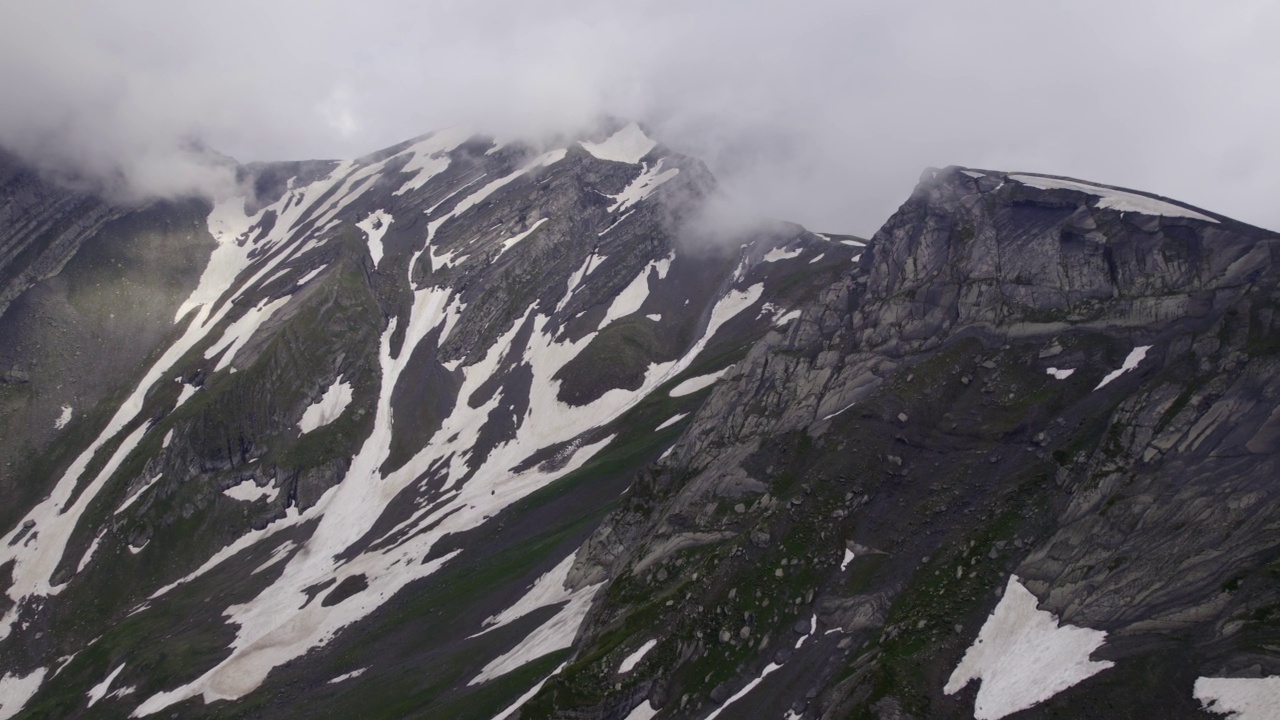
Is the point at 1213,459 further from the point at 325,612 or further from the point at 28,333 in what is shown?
the point at 28,333

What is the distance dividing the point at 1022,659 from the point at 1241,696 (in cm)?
848

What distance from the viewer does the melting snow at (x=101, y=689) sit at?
272ft

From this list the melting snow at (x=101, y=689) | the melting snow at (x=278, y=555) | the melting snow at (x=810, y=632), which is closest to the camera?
the melting snow at (x=810, y=632)

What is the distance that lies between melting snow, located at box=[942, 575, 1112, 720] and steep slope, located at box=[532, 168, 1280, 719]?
0.11m

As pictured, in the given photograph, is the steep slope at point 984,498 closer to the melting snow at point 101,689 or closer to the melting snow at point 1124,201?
the melting snow at point 1124,201

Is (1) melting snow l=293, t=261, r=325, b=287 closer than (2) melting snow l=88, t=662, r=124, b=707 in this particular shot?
No

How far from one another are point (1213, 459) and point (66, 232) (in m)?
236

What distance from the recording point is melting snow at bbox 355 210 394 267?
177625 mm

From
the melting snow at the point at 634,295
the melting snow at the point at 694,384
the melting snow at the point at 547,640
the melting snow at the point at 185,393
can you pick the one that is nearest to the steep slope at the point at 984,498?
the melting snow at the point at 547,640

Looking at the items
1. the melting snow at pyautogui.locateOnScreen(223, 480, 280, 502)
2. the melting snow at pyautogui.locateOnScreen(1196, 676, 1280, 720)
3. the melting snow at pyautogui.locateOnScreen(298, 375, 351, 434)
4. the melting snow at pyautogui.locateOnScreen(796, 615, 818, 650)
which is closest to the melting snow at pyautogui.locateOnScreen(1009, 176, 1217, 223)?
the melting snow at pyautogui.locateOnScreen(1196, 676, 1280, 720)

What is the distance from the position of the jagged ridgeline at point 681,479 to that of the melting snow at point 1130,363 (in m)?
0.19

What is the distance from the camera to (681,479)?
66812mm

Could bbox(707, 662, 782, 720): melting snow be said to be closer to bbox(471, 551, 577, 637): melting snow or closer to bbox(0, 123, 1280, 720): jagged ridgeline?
bbox(0, 123, 1280, 720): jagged ridgeline

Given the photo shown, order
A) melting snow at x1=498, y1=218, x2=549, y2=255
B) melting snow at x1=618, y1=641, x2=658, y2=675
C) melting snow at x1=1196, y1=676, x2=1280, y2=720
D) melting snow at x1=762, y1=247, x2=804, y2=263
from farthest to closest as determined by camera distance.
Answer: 1. melting snow at x1=498, y1=218, x2=549, y2=255
2. melting snow at x1=762, y1=247, x2=804, y2=263
3. melting snow at x1=618, y1=641, x2=658, y2=675
4. melting snow at x1=1196, y1=676, x2=1280, y2=720
